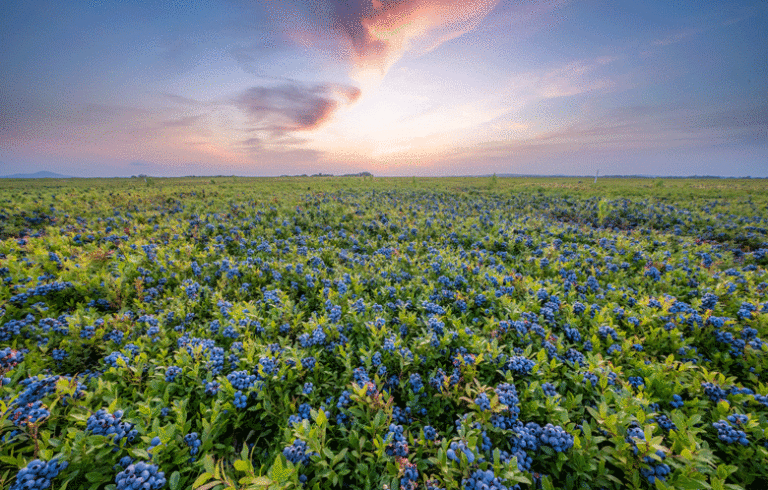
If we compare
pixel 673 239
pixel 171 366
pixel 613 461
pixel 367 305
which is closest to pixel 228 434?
pixel 171 366

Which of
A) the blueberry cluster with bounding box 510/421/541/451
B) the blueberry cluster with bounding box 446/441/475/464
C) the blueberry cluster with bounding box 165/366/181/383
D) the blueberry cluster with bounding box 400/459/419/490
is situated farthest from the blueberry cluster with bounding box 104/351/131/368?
the blueberry cluster with bounding box 510/421/541/451

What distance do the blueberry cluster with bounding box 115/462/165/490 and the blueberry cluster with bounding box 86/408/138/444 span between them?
0.49 m

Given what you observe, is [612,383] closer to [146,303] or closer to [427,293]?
[427,293]

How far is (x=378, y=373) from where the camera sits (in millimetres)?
3369

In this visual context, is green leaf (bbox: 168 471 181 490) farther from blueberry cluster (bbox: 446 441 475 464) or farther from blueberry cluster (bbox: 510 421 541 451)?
blueberry cluster (bbox: 510 421 541 451)

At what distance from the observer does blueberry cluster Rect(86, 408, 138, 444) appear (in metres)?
2.33

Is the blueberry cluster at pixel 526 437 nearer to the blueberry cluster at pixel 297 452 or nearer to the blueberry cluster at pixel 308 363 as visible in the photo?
the blueberry cluster at pixel 297 452

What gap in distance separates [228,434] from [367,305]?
2.38 m

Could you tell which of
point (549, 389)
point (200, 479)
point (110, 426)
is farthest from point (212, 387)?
point (549, 389)

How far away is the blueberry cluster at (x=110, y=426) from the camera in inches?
91.7

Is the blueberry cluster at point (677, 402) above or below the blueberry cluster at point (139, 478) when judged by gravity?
below

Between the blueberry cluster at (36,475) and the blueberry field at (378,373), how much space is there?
16 mm

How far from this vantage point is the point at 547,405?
284 centimetres

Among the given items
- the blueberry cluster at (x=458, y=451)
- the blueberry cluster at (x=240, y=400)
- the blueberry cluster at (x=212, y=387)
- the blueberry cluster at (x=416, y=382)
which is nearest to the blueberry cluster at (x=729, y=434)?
the blueberry cluster at (x=458, y=451)
